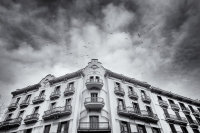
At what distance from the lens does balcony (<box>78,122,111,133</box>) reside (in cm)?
1508

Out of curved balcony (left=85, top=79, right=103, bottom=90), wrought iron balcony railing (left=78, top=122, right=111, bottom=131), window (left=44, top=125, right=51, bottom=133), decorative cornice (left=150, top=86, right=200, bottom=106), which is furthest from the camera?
decorative cornice (left=150, top=86, right=200, bottom=106)

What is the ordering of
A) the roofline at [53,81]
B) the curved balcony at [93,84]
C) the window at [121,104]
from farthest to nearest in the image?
the roofline at [53,81] → the curved balcony at [93,84] → the window at [121,104]

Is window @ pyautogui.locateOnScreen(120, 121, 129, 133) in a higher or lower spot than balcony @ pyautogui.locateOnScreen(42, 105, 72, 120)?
lower

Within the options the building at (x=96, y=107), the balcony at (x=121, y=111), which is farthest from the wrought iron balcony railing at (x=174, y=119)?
the balcony at (x=121, y=111)

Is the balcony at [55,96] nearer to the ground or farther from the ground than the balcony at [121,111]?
farther from the ground

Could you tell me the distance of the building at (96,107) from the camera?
1731 centimetres

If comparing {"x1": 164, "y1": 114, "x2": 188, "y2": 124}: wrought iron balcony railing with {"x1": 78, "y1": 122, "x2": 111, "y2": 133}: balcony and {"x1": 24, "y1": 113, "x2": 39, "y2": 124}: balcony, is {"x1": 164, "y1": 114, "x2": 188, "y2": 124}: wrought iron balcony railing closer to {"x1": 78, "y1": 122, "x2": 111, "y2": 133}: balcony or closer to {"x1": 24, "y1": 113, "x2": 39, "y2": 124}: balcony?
{"x1": 78, "y1": 122, "x2": 111, "y2": 133}: balcony

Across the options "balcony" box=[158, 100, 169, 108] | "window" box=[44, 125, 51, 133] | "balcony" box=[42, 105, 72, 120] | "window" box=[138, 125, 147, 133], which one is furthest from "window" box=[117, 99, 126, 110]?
"window" box=[44, 125, 51, 133]

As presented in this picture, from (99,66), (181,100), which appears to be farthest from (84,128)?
(181,100)

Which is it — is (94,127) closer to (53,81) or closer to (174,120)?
(53,81)

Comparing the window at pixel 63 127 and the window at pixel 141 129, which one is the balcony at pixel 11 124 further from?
the window at pixel 141 129

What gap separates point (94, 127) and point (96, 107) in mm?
2850

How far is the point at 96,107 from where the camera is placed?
1805cm

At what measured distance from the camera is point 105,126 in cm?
1603
